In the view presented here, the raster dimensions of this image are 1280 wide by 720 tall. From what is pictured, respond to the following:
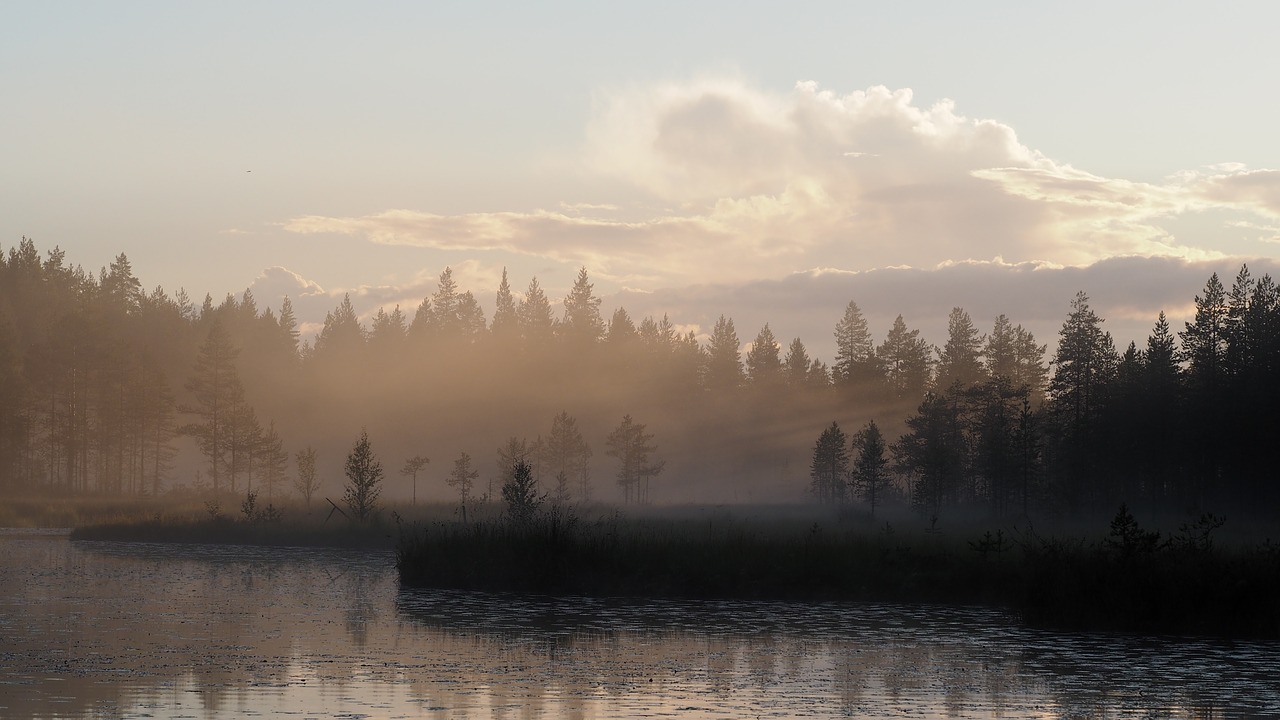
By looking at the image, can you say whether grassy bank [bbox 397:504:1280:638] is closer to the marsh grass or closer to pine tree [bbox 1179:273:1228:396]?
the marsh grass

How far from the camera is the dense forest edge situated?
31.9m

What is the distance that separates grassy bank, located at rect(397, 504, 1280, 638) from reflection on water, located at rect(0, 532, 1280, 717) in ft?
4.97

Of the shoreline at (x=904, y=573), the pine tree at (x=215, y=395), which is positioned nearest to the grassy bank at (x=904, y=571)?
the shoreline at (x=904, y=573)

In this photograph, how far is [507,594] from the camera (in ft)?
102

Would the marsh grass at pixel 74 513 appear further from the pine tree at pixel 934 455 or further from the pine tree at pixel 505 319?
the pine tree at pixel 505 319

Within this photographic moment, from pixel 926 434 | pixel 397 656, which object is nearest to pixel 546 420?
pixel 926 434

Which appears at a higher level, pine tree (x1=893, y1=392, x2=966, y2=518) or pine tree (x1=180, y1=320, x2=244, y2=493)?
pine tree (x1=180, y1=320, x2=244, y2=493)

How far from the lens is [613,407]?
480ft

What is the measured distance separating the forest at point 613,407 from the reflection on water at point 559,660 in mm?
38316

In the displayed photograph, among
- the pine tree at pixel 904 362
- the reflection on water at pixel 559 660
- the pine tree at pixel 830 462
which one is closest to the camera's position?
the reflection on water at pixel 559 660

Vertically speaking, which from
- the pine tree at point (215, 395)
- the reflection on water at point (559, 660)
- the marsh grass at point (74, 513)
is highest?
the pine tree at point (215, 395)

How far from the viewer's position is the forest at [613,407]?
251 ft

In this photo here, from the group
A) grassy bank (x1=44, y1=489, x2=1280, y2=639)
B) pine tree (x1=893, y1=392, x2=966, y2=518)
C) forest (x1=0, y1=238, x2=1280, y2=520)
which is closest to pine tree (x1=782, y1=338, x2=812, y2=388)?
forest (x1=0, y1=238, x2=1280, y2=520)

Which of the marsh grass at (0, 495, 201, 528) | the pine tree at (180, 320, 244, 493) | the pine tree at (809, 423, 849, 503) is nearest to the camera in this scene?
the marsh grass at (0, 495, 201, 528)
